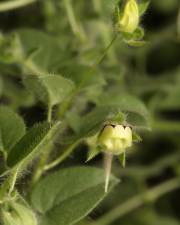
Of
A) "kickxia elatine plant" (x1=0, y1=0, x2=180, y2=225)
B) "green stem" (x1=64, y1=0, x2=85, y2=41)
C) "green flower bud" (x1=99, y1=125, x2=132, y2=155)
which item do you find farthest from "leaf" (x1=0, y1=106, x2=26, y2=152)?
"green stem" (x1=64, y1=0, x2=85, y2=41)

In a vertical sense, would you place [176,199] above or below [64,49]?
below

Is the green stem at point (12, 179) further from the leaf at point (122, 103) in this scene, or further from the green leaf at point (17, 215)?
the leaf at point (122, 103)

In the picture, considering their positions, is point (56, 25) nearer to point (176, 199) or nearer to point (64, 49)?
point (64, 49)

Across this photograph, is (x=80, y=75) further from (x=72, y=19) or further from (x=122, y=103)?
(x=72, y=19)

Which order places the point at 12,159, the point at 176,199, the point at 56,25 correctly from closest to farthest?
the point at 12,159, the point at 56,25, the point at 176,199

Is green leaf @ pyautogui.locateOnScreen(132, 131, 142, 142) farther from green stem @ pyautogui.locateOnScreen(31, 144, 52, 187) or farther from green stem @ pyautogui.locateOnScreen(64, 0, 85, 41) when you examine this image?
green stem @ pyautogui.locateOnScreen(64, 0, 85, 41)

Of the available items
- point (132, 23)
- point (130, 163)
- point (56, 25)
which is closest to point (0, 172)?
point (132, 23)
